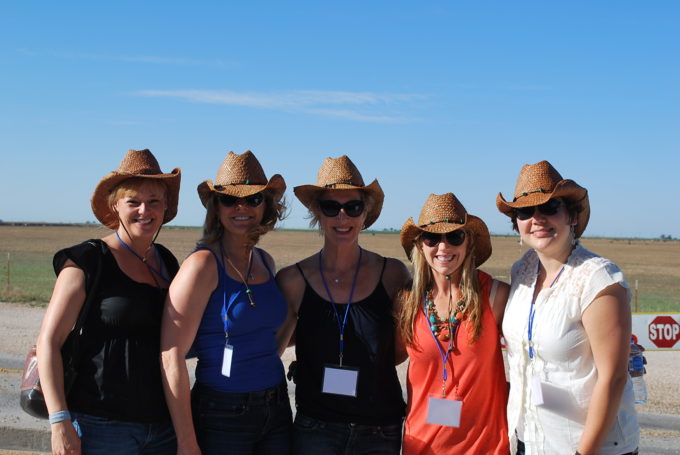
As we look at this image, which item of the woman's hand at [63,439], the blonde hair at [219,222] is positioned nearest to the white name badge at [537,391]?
the blonde hair at [219,222]

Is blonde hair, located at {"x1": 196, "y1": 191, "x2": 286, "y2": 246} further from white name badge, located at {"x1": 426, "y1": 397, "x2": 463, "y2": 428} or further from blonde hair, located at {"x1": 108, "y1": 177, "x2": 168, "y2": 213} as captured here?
white name badge, located at {"x1": 426, "y1": 397, "x2": 463, "y2": 428}

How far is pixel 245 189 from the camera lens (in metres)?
3.53

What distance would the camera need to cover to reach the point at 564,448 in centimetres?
309

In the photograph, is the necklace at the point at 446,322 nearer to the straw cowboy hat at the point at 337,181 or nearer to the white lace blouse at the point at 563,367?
the white lace blouse at the point at 563,367

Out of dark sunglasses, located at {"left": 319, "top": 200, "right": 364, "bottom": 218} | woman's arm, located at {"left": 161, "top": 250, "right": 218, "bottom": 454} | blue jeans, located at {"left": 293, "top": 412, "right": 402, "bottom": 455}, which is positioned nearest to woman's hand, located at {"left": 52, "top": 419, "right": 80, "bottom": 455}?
woman's arm, located at {"left": 161, "top": 250, "right": 218, "bottom": 454}

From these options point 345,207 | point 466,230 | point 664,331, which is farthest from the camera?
point 664,331

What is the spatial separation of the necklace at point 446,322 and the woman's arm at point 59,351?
1679mm

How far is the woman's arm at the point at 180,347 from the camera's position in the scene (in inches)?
121

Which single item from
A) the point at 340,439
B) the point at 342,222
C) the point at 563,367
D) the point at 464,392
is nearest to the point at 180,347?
the point at 340,439

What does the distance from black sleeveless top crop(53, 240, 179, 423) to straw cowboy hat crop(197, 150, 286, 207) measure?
27.9 inches

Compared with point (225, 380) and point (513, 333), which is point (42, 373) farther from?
point (513, 333)

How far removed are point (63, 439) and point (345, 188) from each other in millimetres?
1860

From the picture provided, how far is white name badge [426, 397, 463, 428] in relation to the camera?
325 centimetres

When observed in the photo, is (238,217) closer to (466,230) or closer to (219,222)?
(219,222)
